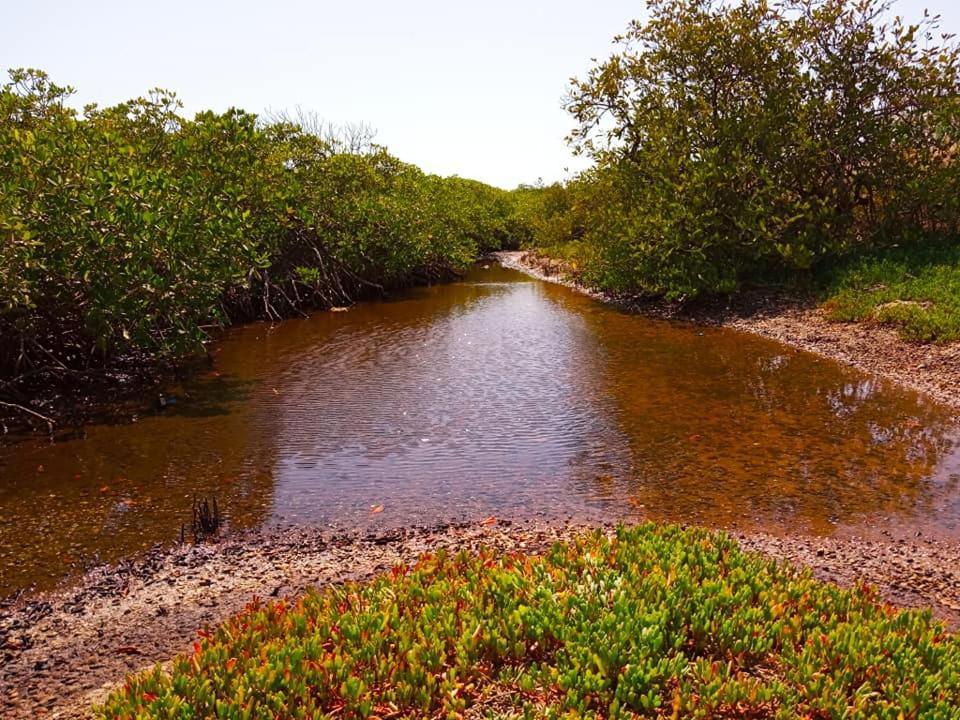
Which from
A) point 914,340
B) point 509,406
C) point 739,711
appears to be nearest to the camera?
point 739,711

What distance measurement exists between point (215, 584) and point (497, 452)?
534 centimetres

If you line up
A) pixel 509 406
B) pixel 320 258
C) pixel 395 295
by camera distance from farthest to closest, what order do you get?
pixel 395 295, pixel 320 258, pixel 509 406

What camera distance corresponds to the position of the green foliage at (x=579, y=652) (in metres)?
4.42

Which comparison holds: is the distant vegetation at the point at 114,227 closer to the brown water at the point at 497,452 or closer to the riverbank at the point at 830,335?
the brown water at the point at 497,452

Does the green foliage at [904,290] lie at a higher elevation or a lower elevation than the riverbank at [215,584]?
higher

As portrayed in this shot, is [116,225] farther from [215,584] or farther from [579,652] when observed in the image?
Result: [579,652]

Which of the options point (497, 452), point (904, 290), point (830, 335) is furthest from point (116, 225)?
point (904, 290)

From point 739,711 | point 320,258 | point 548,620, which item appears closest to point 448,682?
point 548,620

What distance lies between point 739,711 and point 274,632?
138 inches

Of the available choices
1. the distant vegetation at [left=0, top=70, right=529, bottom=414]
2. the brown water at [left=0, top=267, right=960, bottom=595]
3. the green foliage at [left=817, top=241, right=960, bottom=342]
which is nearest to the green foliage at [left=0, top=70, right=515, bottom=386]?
the distant vegetation at [left=0, top=70, right=529, bottom=414]

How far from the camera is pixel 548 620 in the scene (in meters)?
5.20

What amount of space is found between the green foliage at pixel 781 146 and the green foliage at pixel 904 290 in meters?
1.13

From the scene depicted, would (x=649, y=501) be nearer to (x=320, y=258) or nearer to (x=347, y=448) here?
(x=347, y=448)

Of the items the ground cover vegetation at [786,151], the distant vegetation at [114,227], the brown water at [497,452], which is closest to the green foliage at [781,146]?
the ground cover vegetation at [786,151]
